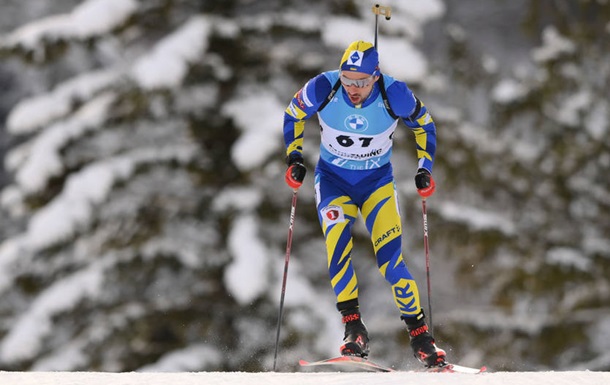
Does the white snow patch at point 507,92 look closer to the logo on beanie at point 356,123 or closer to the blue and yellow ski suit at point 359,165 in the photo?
the blue and yellow ski suit at point 359,165

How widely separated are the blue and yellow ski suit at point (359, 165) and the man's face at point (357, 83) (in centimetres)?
9

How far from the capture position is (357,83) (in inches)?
274

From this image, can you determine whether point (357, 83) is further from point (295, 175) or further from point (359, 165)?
point (295, 175)

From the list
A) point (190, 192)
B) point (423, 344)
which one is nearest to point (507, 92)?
point (190, 192)

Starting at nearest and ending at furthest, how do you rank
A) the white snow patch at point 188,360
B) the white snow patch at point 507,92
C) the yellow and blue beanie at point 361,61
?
the yellow and blue beanie at point 361,61, the white snow patch at point 188,360, the white snow patch at point 507,92

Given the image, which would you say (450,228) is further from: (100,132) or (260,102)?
(100,132)

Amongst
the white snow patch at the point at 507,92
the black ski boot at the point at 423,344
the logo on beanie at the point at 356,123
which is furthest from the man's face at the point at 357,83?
the white snow patch at the point at 507,92

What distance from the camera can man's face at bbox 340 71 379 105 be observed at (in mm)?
6938

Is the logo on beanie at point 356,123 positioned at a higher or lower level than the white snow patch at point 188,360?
lower

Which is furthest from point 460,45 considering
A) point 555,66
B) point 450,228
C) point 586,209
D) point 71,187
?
point 71,187

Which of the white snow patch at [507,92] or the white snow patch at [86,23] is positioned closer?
the white snow patch at [86,23]

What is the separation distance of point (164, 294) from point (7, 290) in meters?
2.17

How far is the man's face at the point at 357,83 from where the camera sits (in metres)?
6.94
